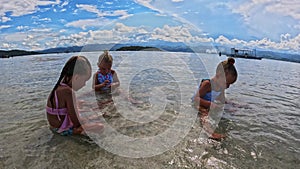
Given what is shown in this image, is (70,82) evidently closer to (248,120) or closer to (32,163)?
(32,163)

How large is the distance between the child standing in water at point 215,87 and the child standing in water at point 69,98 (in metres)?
2.53

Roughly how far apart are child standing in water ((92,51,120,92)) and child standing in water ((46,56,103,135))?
3.15 meters

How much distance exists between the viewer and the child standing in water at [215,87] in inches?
195

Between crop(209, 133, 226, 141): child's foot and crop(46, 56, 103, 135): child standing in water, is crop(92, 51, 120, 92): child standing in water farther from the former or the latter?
crop(209, 133, 226, 141): child's foot

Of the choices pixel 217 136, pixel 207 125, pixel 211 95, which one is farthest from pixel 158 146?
pixel 211 95

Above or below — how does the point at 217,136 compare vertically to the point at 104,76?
below

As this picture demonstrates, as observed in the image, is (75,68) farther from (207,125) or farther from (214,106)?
(214,106)

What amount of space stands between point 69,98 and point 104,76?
375 centimetres

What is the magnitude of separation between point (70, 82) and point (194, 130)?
2383 millimetres

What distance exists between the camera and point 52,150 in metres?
→ 3.25

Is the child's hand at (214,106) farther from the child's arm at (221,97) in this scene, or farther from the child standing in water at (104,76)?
the child standing in water at (104,76)

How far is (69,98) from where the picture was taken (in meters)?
3.51

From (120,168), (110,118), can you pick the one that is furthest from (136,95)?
(120,168)

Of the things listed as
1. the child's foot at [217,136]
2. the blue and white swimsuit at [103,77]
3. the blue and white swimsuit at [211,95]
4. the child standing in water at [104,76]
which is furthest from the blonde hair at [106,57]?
the child's foot at [217,136]
